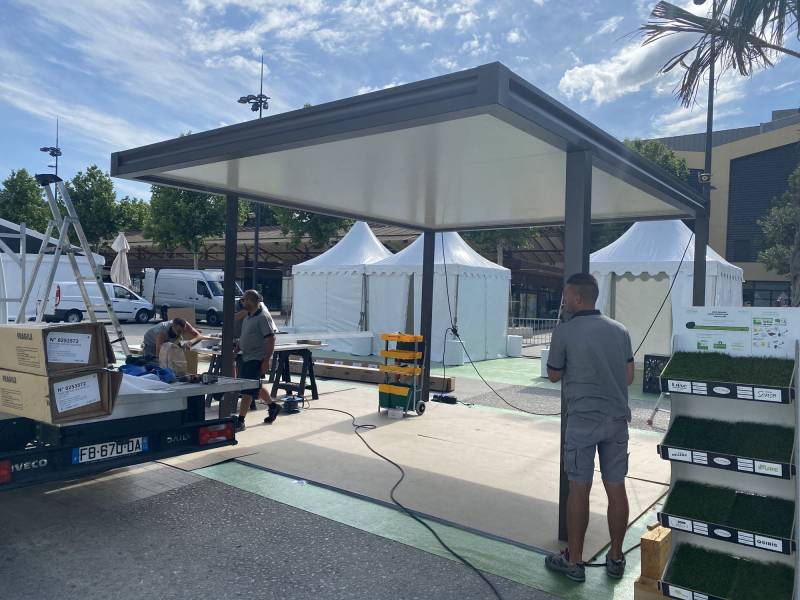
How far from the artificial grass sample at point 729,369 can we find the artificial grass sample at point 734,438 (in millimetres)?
313

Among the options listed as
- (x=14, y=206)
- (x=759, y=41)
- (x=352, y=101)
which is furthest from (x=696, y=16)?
(x=14, y=206)

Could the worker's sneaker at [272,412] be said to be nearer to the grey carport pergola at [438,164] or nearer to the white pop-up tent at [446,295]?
the grey carport pergola at [438,164]

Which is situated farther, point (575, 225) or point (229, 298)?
point (229, 298)

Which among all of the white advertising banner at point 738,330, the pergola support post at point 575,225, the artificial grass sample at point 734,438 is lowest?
the artificial grass sample at point 734,438

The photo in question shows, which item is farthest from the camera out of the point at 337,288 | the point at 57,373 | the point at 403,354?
the point at 337,288

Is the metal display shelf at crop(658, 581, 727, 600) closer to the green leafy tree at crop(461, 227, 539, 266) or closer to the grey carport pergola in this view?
the grey carport pergola

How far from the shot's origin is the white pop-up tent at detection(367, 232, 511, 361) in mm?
14078

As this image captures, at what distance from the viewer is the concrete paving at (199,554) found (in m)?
3.41

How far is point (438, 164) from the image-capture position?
552 centimetres

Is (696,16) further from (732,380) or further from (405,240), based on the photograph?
(405,240)

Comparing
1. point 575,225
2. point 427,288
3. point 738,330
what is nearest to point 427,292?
point 427,288

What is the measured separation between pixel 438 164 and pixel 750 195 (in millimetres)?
32119

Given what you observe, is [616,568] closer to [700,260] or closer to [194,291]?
[700,260]

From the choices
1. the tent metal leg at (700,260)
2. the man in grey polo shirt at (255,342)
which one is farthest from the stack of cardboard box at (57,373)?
the tent metal leg at (700,260)
